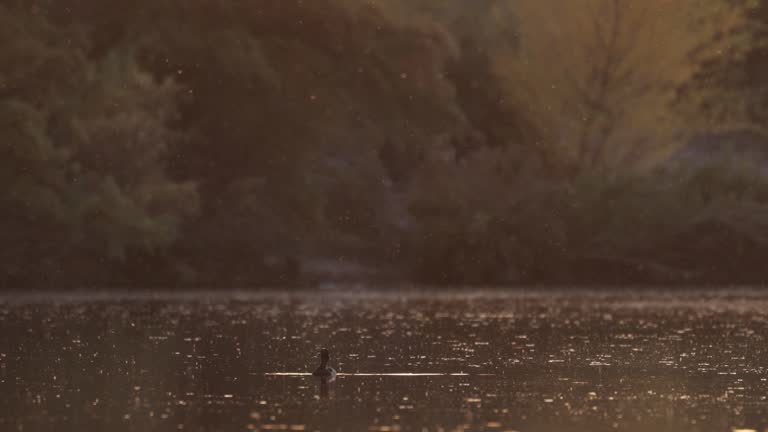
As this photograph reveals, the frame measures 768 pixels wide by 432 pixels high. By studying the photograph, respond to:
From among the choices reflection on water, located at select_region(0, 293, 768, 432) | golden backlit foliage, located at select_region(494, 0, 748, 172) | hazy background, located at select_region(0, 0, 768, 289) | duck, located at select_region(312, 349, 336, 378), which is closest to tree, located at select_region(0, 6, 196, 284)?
hazy background, located at select_region(0, 0, 768, 289)

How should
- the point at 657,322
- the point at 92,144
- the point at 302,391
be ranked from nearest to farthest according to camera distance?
the point at 302,391
the point at 657,322
the point at 92,144

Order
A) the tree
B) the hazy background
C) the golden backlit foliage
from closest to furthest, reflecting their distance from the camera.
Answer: the tree < the hazy background < the golden backlit foliage

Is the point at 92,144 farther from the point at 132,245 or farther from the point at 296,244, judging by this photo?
the point at 296,244

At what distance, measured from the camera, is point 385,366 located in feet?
98.9

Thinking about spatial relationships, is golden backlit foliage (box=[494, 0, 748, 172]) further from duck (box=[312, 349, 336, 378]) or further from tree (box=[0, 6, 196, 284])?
duck (box=[312, 349, 336, 378])

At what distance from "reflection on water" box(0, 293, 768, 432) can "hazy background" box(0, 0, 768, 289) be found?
4933 millimetres

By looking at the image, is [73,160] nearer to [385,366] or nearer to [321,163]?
[321,163]

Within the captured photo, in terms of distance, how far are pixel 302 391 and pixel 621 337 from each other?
11466 millimetres

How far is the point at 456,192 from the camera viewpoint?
57469mm

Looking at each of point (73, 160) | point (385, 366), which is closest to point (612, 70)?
point (73, 160)

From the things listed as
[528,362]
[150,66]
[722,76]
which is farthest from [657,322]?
[722,76]

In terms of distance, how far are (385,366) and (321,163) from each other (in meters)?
30.0

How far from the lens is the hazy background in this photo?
52.7 metres

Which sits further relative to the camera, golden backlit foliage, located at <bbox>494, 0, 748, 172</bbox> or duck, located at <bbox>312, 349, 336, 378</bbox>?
golden backlit foliage, located at <bbox>494, 0, 748, 172</bbox>
